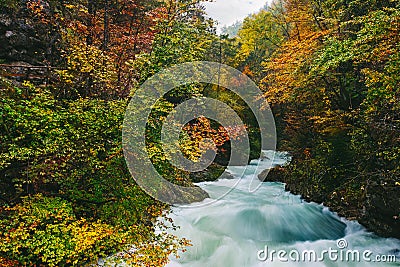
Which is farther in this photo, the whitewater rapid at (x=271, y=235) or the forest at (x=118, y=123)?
the whitewater rapid at (x=271, y=235)

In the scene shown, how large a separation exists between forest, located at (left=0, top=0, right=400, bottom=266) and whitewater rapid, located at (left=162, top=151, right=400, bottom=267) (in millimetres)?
422

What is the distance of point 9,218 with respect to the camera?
4.95m

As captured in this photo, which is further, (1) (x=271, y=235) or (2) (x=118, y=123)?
(1) (x=271, y=235)

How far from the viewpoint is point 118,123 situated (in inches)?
223

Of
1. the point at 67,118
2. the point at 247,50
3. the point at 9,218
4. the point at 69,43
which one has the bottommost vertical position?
the point at 9,218

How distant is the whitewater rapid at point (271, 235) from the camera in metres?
7.07

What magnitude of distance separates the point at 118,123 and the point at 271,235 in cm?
580

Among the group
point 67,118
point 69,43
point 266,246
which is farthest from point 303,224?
point 69,43

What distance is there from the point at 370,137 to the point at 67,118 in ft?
24.4

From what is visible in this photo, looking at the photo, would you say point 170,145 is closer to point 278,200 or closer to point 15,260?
point 15,260

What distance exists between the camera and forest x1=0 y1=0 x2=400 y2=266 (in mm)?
4938

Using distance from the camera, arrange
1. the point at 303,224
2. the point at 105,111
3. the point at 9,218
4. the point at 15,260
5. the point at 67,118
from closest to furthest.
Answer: the point at 15,260 < the point at 9,218 < the point at 67,118 < the point at 105,111 < the point at 303,224

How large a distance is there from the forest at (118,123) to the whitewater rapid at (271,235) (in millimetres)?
422

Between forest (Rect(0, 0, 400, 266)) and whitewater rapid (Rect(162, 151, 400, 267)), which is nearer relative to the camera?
forest (Rect(0, 0, 400, 266))
